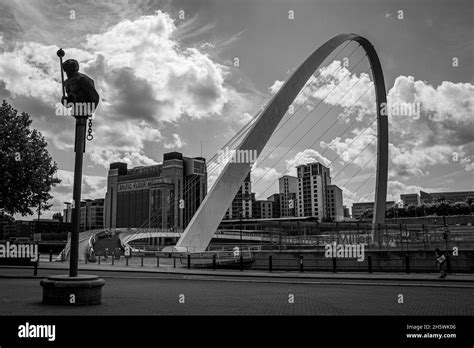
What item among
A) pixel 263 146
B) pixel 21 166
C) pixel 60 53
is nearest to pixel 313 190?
pixel 263 146

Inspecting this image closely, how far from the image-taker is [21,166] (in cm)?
2573

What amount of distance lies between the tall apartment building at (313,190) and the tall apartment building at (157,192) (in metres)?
37.5

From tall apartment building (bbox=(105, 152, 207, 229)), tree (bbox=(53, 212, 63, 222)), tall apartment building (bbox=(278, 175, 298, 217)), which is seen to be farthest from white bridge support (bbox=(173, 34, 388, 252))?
tree (bbox=(53, 212, 63, 222))

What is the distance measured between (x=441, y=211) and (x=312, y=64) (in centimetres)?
10907

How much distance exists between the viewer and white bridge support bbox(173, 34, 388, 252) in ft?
99.5

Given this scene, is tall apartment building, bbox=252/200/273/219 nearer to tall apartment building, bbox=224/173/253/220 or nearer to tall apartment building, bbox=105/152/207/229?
tall apartment building, bbox=224/173/253/220

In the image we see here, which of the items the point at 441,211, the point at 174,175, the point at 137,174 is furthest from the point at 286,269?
the point at 137,174

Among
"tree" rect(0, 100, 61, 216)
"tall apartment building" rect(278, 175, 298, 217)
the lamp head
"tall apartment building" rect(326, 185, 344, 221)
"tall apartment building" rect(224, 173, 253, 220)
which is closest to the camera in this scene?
the lamp head

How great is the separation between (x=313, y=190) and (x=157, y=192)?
57.9 m

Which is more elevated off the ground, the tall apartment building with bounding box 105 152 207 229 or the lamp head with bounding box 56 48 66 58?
the tall apartment building with bounding box 105 152 207 229

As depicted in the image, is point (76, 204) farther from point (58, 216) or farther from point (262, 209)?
point (58, 216)

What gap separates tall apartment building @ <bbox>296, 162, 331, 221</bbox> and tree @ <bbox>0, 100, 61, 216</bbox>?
141086 mm

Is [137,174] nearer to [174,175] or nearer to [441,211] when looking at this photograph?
[174,175]
